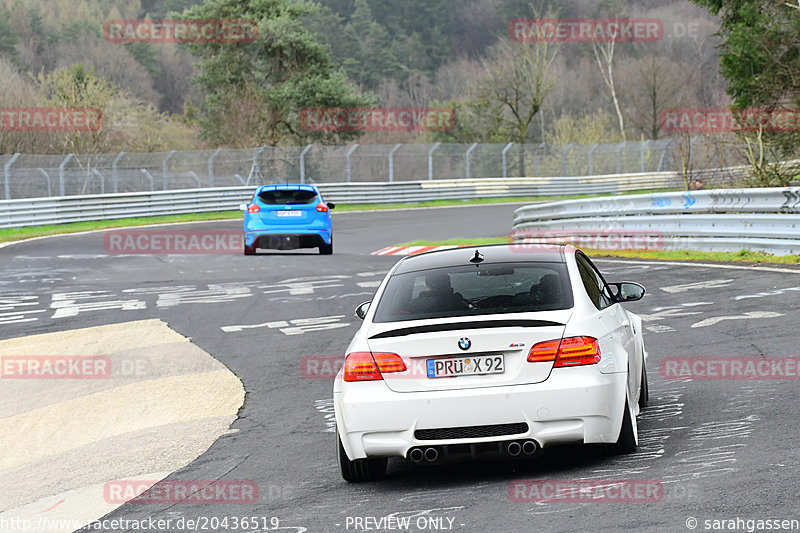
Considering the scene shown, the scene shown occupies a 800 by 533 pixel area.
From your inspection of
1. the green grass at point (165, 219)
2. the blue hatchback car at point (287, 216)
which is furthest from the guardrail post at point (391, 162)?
the blue hatchback car at point (287, 216)

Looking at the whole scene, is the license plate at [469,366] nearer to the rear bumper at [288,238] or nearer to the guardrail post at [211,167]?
the rear bumper at [288,238]

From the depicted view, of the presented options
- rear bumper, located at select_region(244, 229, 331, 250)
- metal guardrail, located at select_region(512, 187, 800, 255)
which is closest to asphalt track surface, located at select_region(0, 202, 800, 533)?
metal guardrail, located at select_region(512, 187, 800, 255)

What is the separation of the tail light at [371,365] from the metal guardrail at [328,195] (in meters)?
32.7

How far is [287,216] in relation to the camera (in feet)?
77.2

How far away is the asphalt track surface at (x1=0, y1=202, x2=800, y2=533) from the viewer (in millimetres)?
5535

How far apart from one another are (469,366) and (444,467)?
1.14 meters

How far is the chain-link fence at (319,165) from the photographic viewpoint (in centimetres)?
4116

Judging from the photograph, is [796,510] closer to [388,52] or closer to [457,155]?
[457,155]

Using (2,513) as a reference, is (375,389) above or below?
above

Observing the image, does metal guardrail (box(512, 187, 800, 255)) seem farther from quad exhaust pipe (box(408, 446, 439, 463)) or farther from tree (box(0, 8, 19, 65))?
tree (box(0, 8, 19, 65))

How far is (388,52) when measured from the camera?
4523 inches

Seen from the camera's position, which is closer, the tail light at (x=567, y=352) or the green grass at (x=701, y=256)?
the tail light at (x=567, y=352)

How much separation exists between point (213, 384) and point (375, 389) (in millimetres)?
4601

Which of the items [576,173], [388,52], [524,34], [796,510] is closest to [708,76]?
[388,52]
